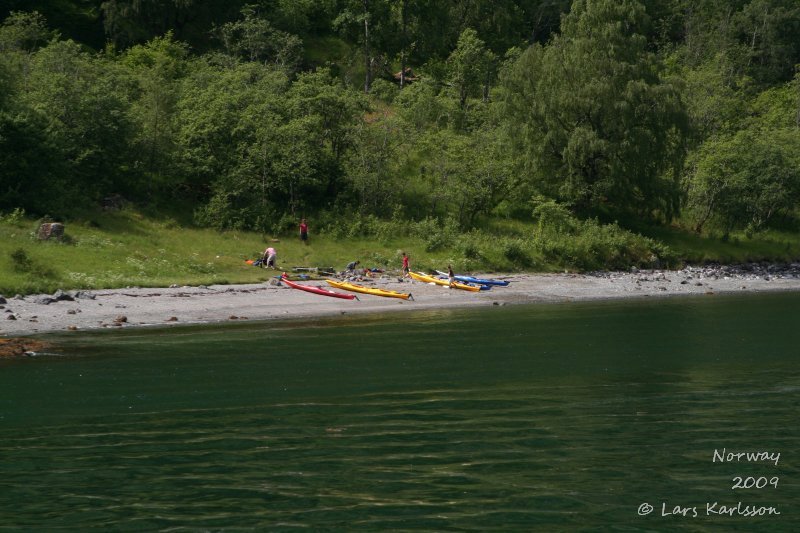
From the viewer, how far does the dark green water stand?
1420cm

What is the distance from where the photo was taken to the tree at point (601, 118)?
209ft

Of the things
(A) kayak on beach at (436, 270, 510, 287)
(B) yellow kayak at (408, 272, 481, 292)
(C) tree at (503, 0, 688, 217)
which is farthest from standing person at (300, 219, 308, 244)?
(C) tree at (503, 0, 688, 217)

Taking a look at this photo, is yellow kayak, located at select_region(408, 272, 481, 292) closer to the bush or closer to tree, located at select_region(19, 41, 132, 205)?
tree, located at select_region(19, 41, 132, 205)

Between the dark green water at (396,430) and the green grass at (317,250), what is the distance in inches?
410

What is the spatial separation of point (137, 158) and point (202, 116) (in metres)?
4.86

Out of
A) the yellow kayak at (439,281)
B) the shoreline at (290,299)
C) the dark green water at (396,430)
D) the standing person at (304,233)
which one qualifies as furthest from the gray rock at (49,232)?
the yellow kayak at (439,281)

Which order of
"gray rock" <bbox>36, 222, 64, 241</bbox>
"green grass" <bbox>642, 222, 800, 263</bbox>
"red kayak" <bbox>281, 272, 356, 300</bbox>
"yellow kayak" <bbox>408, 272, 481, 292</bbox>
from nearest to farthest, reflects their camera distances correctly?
"red kayak" <bbox>281, 272, 356, 300</bbox> → "gray rock" <bbox>36, 222, 64, 241</bbox> → "yellow kayak" <bbox>408, 272, 481, 292</bbox> → "green grass" <bbox>642, 222, 800, 263</bbox>

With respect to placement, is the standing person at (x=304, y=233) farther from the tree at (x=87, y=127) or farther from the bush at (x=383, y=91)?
the bush at (x=383, y=91)

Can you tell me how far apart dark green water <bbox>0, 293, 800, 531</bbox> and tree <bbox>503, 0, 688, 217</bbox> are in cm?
3034

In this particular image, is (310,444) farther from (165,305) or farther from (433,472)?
(165,305)

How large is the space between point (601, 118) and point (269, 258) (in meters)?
27.1

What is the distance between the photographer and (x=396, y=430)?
763 inches

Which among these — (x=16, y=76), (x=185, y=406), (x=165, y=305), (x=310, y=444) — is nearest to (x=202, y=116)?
(x=16, y=76)

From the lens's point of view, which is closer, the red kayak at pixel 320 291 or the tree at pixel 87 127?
the red kayak at pixel 320 291
